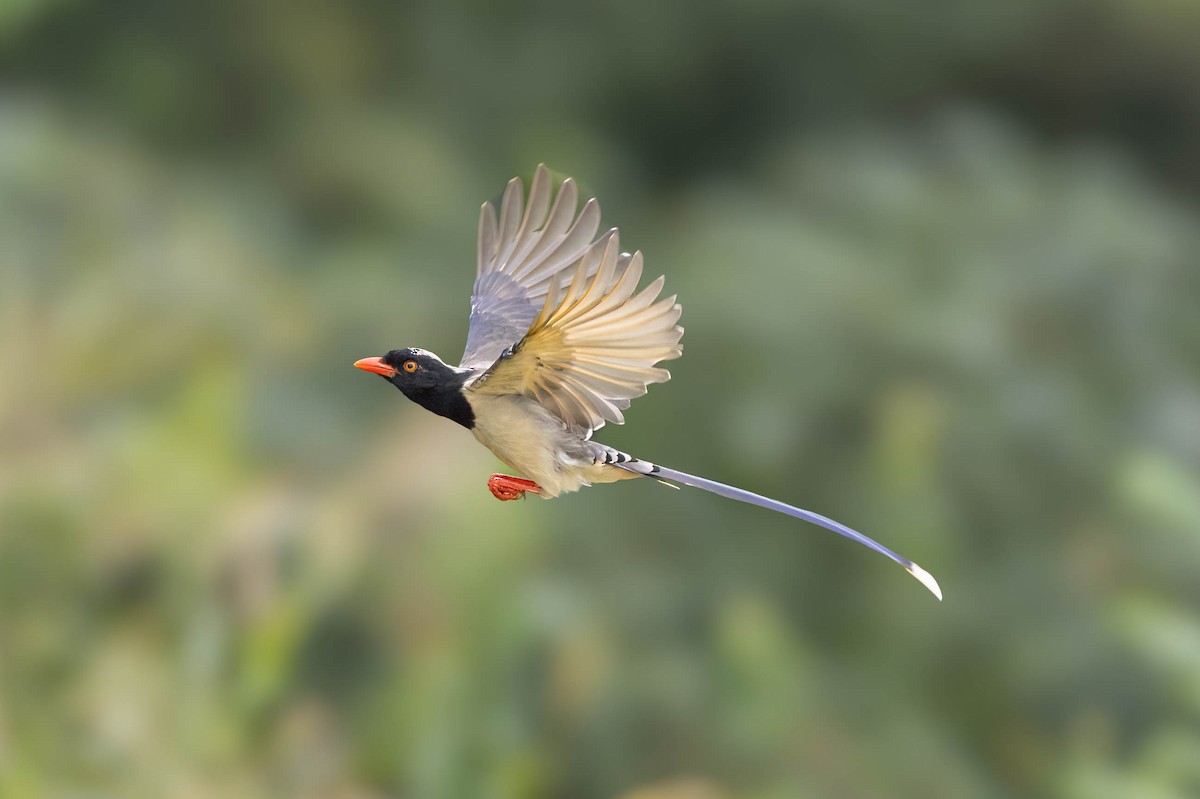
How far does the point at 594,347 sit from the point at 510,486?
0.21 m

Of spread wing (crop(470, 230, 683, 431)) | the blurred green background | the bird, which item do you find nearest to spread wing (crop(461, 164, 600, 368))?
the bird

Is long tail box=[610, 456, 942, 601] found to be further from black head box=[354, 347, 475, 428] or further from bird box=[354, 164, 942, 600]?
black head box=[354, 347, 475, 428]

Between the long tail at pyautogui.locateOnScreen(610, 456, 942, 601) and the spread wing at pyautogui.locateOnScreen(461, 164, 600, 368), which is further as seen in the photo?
the spread wing at pyautogui.locateOnScreen(461, 164, 600, 368)

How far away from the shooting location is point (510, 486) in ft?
4.66

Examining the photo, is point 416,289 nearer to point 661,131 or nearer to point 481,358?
point 661,131

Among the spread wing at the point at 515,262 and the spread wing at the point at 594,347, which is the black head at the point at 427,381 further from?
the spread wing at the point at 515,262

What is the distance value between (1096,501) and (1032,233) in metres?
1.18

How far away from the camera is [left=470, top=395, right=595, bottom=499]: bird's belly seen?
129 cm

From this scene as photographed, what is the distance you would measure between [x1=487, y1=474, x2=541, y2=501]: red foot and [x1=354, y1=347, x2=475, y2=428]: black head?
0.12 m

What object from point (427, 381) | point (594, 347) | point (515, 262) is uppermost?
point (515, 262)

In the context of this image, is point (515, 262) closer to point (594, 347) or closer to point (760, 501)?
point (594, 347)

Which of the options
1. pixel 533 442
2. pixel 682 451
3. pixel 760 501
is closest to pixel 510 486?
pixel 533 442

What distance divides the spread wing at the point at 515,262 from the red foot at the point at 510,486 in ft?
0.45

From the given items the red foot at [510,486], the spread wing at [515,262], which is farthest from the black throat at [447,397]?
the spread wing at [515,262]
